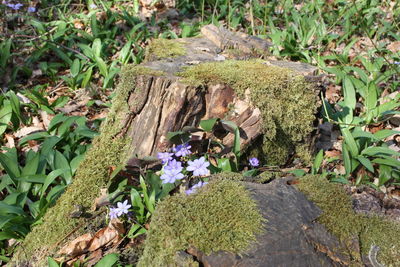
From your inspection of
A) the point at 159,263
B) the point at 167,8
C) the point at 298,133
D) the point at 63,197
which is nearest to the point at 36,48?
the point at 167,8

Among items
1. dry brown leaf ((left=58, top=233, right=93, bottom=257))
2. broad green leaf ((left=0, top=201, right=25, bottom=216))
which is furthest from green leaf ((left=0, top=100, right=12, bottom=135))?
dry brown leaf ((left=58, top=233, right=93, bottom=257))

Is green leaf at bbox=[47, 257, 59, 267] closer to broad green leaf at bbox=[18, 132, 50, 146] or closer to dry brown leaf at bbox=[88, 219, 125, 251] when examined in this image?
dry brown leaf at bbox=[88, 219, 125, 251]

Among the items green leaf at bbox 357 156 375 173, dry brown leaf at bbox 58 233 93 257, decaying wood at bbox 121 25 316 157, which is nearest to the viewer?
dry brown leaf at bbox 58 233 93 257

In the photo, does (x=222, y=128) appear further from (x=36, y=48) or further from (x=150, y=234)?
(x=36, y=48)

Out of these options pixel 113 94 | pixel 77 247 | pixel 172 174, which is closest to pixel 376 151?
pixel 172 174

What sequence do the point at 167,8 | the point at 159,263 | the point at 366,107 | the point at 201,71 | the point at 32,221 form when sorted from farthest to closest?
the point at 167,8, the point at 366,107, the point at 201,71, the point at 32,221, the point at 159,263

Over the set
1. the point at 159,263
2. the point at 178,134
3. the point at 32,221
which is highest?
the point at 159,263
